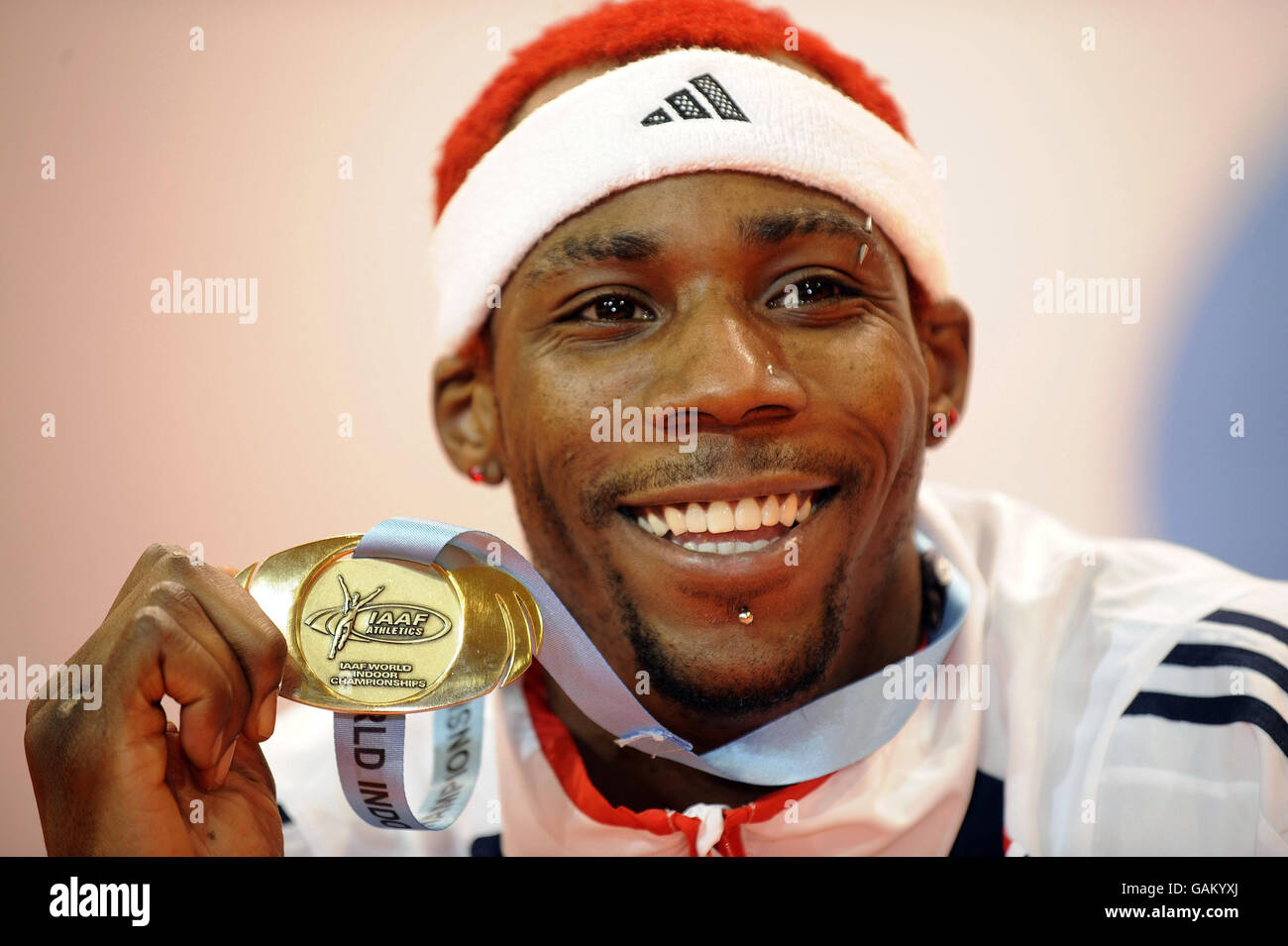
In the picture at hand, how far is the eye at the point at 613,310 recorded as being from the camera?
1.73m

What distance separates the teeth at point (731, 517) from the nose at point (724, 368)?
123mm

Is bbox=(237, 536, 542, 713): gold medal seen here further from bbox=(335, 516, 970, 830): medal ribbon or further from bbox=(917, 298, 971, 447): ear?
bbox=(917, 298, 971, 447): ear

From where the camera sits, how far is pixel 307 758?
7.22 ft

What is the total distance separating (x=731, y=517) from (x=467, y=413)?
0.62m

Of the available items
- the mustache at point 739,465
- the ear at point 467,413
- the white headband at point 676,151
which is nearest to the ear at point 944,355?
the white headband at point 676,151

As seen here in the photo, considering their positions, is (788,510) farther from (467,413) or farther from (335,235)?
(335,235)

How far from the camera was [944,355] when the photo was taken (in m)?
2.04

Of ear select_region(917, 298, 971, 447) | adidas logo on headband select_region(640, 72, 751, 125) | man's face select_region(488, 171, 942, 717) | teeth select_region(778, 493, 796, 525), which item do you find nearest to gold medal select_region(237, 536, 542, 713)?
man's face select_region(488, 171, 942, 717)

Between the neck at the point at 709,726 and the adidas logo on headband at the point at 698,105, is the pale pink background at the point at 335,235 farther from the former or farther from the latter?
the neck at the point at 709,726

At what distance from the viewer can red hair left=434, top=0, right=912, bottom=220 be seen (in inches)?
71.8

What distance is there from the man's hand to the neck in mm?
678

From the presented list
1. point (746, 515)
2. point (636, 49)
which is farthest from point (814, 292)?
point (636, 49)

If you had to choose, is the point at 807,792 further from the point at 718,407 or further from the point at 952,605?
the point at 718,407
